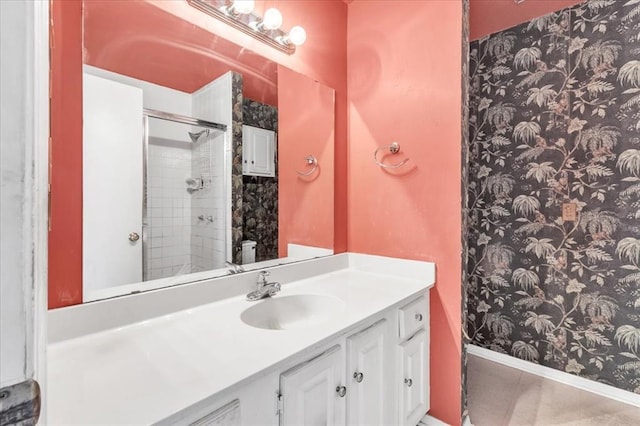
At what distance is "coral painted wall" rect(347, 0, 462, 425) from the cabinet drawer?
9 centimetres

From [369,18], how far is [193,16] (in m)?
1.09

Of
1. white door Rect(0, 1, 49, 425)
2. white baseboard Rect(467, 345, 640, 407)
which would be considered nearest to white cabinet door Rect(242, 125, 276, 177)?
white door Rect(0, 1, 49, 425)

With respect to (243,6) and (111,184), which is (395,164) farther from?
(111,184)

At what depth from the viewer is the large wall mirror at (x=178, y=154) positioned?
1.03 m

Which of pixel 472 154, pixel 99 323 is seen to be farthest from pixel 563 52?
pixel 99 323

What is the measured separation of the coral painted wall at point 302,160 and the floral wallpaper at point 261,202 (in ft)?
0.14

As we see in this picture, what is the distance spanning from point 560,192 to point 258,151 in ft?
6.64

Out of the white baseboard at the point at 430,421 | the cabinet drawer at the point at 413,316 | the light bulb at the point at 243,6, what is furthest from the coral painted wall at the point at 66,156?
the white baseboard at the point at 430,421

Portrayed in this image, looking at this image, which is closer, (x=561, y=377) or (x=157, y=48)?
(x=157, y=48)

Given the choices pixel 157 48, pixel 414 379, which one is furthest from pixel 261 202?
pixel 414 379

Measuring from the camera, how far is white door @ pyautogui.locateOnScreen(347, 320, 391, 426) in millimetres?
1102

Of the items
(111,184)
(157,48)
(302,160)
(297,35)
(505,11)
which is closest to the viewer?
(111,184)

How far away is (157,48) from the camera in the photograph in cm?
118

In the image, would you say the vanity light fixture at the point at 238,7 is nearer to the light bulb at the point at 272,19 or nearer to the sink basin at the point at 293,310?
the light bulb at the point at 272,19
